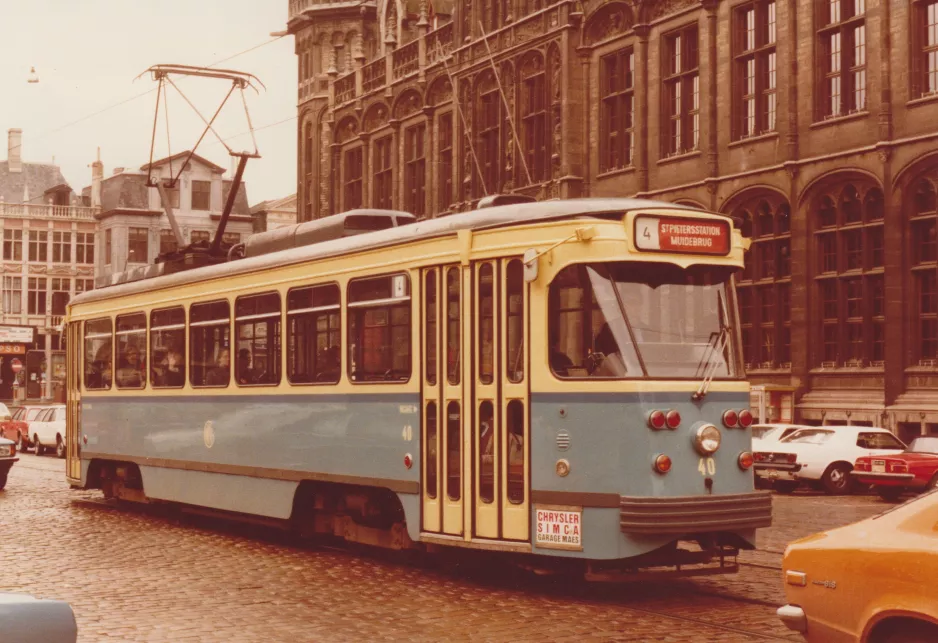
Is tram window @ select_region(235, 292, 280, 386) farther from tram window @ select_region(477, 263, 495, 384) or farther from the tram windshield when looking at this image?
the tram windshield

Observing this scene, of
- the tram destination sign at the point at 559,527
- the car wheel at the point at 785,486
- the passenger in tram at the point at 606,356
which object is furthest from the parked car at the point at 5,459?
the passenger in tram at the point at 606,356

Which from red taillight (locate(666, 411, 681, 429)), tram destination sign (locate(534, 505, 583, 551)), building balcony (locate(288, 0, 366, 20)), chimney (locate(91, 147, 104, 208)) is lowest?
tram destination sign (locate(534, 505, 583, 551))

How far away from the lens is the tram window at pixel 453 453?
40.3 feet

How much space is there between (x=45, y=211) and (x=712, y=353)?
78838 millimetres

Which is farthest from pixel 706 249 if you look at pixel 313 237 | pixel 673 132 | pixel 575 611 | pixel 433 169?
pixel 433 169

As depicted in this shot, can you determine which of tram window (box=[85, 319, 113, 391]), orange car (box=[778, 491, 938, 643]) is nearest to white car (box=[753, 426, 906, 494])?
tram window (box=[85, 319, 113, 391])

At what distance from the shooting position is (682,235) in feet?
38.8

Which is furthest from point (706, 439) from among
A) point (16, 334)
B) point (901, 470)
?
point (16, 334)

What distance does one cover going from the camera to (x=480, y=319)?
40.1 feet

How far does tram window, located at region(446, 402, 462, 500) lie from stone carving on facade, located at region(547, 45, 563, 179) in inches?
1090

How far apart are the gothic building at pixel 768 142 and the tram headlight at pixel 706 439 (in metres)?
15.6

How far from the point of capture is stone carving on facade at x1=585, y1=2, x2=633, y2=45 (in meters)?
37.8

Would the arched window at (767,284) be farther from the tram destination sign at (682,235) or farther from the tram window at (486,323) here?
the tram window at (486,323)

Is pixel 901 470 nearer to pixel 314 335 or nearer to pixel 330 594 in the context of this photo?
pixel 314 335
